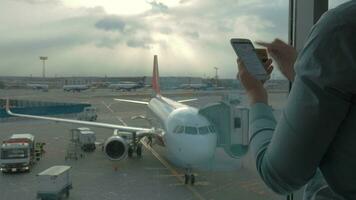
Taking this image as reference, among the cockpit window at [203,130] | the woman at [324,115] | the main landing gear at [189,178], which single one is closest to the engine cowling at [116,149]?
the main landing gear at [189,178]

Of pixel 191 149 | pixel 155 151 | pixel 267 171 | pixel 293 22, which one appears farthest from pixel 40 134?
pixel 267 171

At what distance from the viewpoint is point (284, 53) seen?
86cm

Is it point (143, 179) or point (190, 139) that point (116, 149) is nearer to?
point (143, 179)

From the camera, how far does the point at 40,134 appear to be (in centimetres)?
1241

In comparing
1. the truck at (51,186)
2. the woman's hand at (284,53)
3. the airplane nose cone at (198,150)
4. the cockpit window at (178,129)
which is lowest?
the truck at (51,186)

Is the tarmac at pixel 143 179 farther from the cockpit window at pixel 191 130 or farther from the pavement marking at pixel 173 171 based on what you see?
the cockpit window at pixel 191 130

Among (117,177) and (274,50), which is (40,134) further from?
(274,50)

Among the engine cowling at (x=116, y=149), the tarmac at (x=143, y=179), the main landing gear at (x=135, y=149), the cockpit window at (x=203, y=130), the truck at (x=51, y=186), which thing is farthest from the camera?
the main landing gear at (x=135, y=149)

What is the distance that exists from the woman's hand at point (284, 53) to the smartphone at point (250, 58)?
0.03 m

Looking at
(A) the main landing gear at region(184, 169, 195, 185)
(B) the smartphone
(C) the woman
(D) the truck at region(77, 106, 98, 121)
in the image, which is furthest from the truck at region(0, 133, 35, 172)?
(C) the woman

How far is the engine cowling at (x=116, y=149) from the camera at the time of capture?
7.97 m

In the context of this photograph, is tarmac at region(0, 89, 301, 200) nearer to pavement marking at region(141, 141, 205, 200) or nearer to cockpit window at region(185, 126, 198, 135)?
pavement marking at region(141, 141, 205, 200)

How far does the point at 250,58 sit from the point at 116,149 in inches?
291

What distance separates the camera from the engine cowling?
7.97 meters
